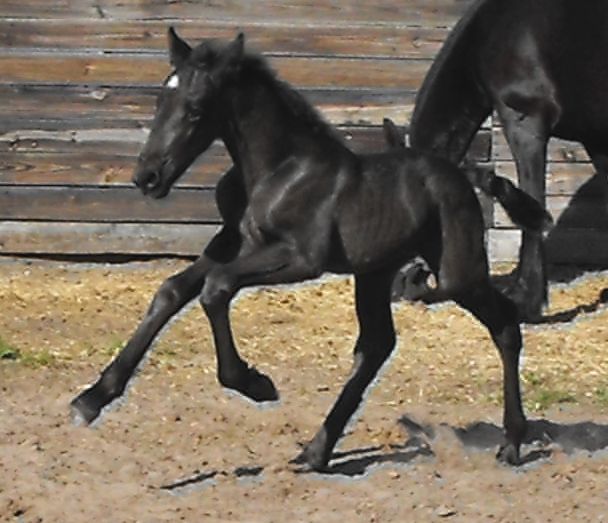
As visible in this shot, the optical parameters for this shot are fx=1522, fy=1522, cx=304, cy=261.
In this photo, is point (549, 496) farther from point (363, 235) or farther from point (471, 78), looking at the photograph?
point (471, 78)

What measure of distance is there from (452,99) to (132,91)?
2.32 metres

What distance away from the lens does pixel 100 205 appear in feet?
29.8

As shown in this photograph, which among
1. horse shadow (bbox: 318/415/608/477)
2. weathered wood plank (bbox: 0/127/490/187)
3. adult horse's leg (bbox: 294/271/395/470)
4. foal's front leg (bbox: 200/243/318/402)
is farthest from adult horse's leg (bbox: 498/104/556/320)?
foal's front leg (bbox: 200/243/318/402)

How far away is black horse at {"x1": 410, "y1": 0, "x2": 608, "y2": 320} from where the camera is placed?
7.54 m

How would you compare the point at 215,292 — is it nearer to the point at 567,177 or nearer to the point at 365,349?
the point at 365,349

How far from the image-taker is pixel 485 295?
5.14 meters

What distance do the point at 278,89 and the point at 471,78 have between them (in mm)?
2919

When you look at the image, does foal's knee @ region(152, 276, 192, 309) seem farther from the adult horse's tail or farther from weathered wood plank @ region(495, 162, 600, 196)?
weathered wood plank @ region(495, 162, 600, 196)

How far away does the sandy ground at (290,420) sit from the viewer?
4797 millimetres

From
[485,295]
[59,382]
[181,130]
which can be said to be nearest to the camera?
[181,130]

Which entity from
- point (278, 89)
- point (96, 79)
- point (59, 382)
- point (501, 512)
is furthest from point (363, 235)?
point (96, 79)

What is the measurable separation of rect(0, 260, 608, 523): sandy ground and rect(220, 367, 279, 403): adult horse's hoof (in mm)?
279

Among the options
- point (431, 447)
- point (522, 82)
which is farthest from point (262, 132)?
point (522, 82)

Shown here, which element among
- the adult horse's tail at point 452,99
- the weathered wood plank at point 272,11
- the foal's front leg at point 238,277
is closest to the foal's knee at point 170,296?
the foal's front leg at point 238,277
